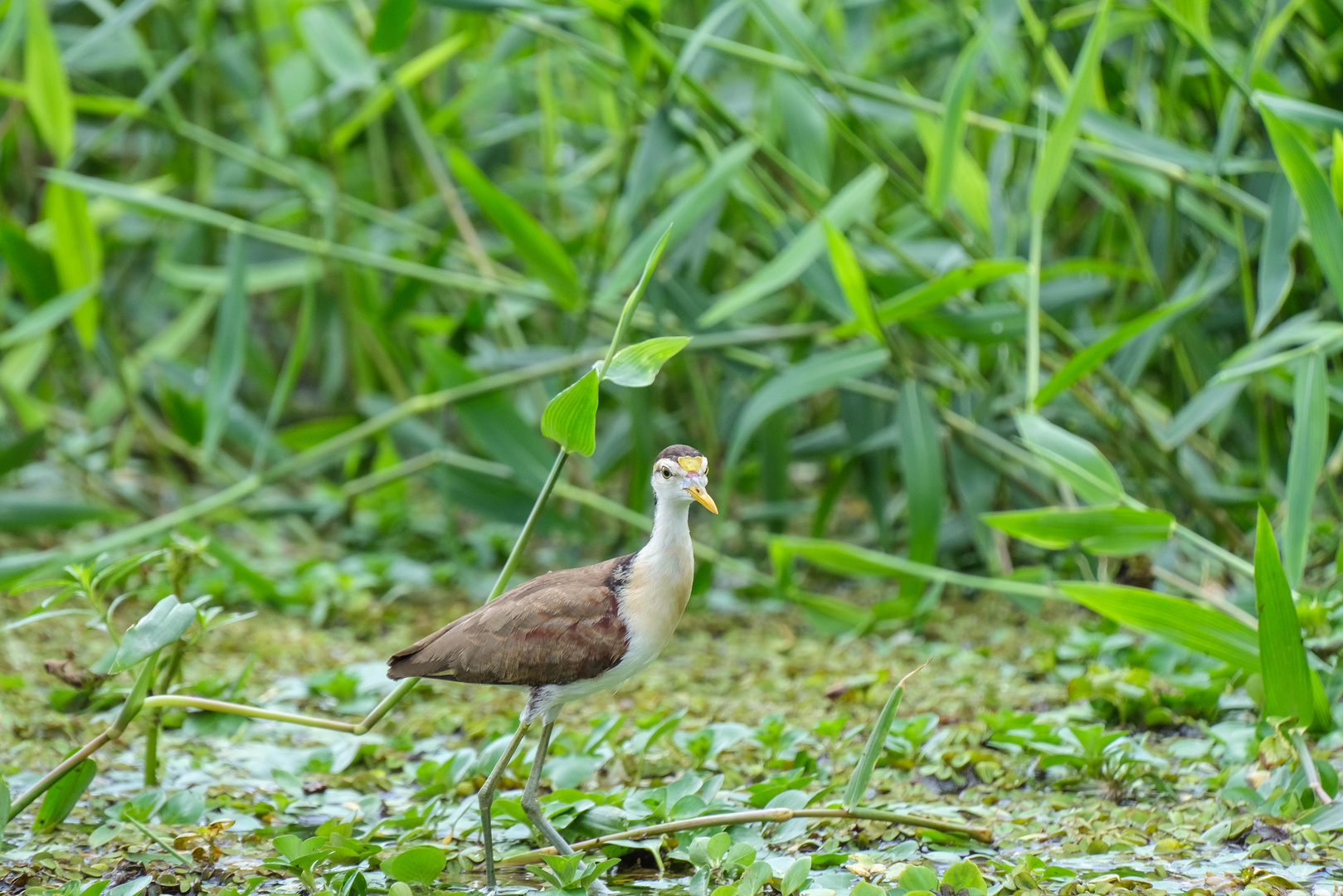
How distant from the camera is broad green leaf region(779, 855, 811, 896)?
1.51 meters

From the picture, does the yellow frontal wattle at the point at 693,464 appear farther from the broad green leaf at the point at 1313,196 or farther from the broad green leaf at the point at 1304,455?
the broad green leaf at the point at 1313,196

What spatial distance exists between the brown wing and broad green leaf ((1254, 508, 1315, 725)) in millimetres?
844

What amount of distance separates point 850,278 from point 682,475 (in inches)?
33.5

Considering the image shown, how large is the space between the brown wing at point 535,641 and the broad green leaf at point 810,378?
1120 millimetres

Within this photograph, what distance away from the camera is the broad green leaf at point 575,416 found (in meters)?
1.45

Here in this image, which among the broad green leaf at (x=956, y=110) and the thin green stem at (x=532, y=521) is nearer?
the thin green stem at (x=532, y=521)

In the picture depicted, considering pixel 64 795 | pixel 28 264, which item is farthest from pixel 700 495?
pixel 28 264

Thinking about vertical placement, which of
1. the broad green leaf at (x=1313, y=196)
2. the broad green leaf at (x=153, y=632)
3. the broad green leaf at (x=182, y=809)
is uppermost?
the broad green leaf at (x=1313, y=196)

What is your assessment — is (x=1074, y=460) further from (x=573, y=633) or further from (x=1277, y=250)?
(x=573, y=633)

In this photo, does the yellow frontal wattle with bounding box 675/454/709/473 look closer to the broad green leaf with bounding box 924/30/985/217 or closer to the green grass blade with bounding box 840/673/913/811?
the green grass blade with bounding box 840/673/913/811

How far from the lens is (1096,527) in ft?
6.75

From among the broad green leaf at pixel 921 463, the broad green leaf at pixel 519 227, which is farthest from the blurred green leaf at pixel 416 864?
the broad green leaf at pixel 519 227

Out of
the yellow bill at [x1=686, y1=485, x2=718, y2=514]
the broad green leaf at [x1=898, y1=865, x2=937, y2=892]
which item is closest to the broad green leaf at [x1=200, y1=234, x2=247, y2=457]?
the yellow bill at [x1=686, y1=485, x2=718, y2=514]

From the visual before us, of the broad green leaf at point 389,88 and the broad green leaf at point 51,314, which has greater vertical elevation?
the broad green leaf at point 389,88
